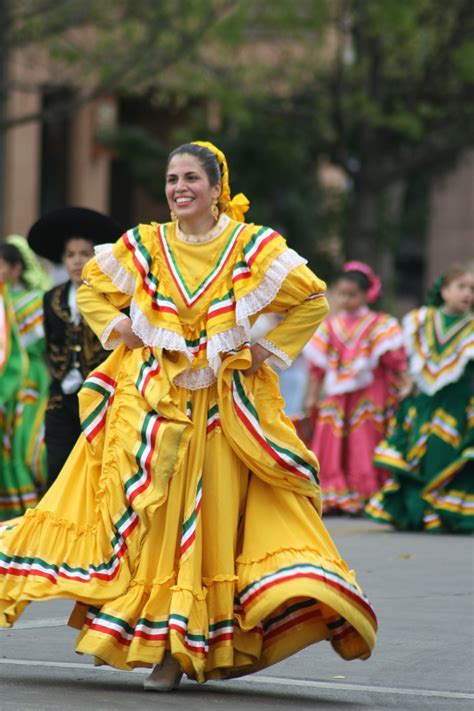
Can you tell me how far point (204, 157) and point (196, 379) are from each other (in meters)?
0.81

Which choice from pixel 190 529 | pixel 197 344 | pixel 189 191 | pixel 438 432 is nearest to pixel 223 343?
pixel 197 344

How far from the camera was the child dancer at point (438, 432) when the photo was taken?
11898 millimetres

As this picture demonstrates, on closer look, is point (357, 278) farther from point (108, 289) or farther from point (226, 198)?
point (108, 289)

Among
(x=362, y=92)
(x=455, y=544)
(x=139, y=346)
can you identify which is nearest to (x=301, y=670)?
(x=139, y=346)

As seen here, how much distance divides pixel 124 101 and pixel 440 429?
20808mm

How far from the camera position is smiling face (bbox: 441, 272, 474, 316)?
1175 centimetres

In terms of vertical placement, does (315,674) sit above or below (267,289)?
below

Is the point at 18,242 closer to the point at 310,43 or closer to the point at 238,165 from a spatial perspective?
the point at 310,43

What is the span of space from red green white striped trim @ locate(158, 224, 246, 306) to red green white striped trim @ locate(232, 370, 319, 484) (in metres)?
0.31

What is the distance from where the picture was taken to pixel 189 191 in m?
6.36

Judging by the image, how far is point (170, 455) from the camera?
6.11 metres

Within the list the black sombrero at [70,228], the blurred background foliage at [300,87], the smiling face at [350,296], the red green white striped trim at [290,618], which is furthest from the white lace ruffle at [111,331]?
the blurred background foliage at [300,87]

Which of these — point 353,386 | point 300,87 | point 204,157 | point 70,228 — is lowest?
point 353,386

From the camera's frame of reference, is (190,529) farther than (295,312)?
No
